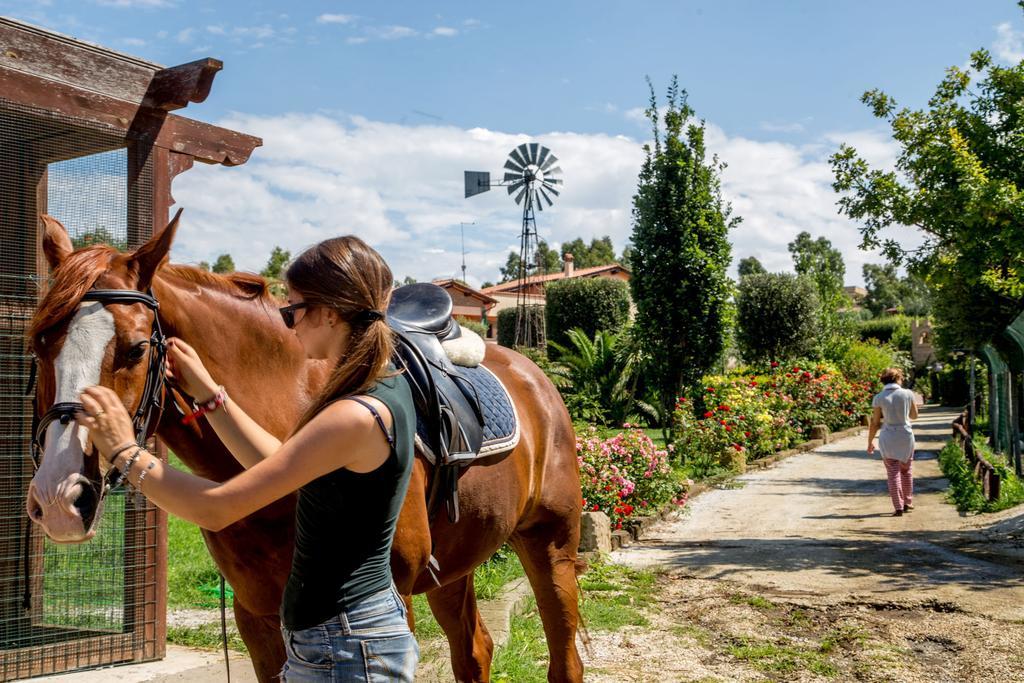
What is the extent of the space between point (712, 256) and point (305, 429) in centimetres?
1508

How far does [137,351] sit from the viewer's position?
220 cm

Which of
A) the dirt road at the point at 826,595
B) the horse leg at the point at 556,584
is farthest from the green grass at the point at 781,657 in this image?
the horse leg at the point at 556,584

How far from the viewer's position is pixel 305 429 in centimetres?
190

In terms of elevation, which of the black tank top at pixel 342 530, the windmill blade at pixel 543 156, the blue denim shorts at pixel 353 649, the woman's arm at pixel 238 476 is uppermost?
the windmill blade at pixel 543 156

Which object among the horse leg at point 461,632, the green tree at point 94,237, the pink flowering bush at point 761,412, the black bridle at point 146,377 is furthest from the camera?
the pink flowering bush at point 761,412

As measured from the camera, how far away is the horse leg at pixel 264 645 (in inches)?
106

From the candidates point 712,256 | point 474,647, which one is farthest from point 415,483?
point 712,256

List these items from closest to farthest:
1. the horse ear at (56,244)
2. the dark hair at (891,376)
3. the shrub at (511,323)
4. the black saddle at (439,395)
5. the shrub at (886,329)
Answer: the horse ear at (56,244) < the black saddle at (439,395) < the dark hair at (891,376) < the shrub at (511,323) < the shrub at (886,329)

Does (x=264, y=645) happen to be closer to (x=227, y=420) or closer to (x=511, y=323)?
(x=227, y=420)

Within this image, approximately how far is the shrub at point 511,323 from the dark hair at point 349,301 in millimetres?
34318

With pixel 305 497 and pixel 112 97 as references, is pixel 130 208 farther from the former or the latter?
pixel 305 497

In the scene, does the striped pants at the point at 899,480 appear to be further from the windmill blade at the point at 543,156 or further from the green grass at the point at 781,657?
the windmill blade at the point at 543,156

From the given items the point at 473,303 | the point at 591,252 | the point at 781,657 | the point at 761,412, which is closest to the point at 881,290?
the point at 591,252

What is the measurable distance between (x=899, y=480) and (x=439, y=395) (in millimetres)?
9625
